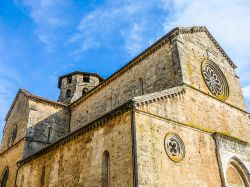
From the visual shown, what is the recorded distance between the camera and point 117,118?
10.9m

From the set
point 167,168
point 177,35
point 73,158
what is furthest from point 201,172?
point 177,35

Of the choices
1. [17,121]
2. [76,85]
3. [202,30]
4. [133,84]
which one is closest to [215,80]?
[202,30]

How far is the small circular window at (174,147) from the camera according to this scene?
10.5 metres

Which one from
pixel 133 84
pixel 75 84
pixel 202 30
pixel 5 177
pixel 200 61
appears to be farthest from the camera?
pixel 75 84

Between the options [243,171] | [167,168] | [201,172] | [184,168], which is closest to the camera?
[167,168]

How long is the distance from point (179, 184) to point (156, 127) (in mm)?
2289

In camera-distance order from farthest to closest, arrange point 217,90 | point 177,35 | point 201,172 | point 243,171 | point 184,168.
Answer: point 217,90
point 177,35
point 243,171
point 201,172
point 184,168

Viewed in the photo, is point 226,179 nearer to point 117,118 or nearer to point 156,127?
point 156,127

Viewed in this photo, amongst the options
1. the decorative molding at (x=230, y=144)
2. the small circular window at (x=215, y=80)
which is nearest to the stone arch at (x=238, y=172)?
the decorative molding at (x=230, y=144)

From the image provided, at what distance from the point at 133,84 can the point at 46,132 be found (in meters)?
8.63

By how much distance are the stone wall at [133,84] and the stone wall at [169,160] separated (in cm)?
320

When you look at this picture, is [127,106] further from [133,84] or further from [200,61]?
[200,61]

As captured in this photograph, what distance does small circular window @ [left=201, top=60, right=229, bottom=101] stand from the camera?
15516 millimetres

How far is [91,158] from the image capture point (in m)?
11.6
